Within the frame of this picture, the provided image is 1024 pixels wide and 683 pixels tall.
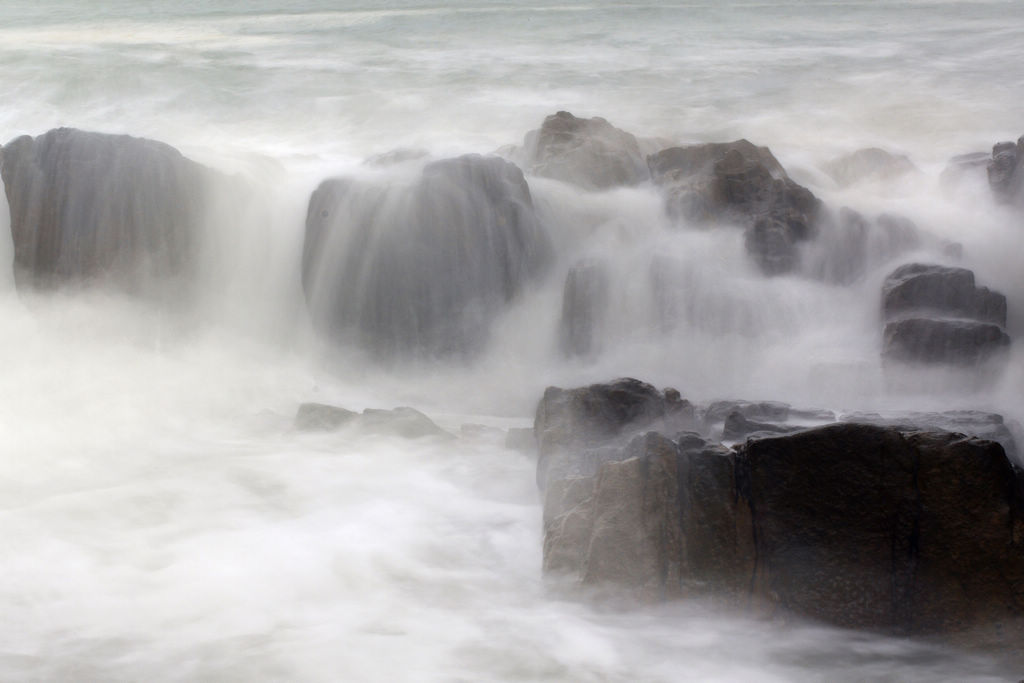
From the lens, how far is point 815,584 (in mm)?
5363

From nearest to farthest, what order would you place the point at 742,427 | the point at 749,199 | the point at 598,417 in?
1. the point at 742,427
2. the point at 598,417
3. the point at 749,199

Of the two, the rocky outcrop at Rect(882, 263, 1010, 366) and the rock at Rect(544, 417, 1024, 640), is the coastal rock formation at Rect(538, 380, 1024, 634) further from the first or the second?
the rocky outcrop at Rect(882, 263, 1010, 366)

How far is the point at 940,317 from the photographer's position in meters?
8.97

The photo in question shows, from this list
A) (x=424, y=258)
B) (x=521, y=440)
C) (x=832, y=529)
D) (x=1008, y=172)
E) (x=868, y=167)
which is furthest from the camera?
(x=868, y=167)

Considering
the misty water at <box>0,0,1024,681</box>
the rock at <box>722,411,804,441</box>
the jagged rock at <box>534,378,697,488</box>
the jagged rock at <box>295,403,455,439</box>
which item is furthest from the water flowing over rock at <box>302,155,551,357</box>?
the rock at <box>722,411,804,441</box>

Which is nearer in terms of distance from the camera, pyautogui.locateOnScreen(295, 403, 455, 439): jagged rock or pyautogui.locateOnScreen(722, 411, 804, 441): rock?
pyautogui.locateOnScreen(722, 411, 804, 441): rock

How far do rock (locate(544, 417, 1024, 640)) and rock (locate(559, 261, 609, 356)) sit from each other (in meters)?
4.25

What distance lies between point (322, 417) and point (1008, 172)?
7.36 meters

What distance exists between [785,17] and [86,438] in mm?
22900

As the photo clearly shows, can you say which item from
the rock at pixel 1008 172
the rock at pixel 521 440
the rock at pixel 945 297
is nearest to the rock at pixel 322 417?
the rock at pixel 521 440

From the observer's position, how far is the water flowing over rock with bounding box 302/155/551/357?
399 inches

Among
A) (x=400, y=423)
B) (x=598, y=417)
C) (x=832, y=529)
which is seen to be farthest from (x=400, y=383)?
(x=832, y=529)

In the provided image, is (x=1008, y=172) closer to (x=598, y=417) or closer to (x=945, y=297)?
(x=945, y=297)

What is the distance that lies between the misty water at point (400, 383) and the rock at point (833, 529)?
0.55ft
